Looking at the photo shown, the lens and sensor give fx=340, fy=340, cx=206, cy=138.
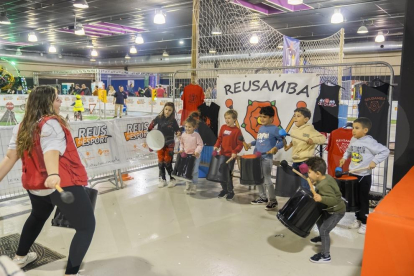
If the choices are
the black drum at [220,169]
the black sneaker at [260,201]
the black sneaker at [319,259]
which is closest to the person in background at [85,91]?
the black drum at [220,169]

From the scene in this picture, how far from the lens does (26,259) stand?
280 centimetres

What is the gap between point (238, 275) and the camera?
9.00ft

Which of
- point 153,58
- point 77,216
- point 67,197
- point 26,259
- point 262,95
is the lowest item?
point 26,259

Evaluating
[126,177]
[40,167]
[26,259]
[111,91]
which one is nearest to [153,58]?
[111,91]

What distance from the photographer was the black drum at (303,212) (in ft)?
9.57

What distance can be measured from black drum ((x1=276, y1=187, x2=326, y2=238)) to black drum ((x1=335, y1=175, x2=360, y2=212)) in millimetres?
650

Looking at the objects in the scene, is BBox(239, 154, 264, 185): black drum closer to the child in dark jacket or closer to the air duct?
the child in dark jacket

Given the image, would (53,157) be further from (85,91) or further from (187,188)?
(85,91)

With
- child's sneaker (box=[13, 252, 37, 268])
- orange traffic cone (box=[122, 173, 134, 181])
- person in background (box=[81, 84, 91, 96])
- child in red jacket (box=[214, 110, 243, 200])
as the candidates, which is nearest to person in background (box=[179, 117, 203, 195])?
child in red jacket (box=[214, 110, 243, 200])

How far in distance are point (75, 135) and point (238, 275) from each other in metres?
2.95

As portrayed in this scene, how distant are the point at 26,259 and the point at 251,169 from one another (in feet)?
8.08

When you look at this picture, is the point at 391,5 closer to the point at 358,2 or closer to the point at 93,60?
the point at 358,2

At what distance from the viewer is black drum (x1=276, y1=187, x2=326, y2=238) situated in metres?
2.92

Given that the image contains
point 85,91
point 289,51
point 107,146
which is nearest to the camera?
point 107,146
